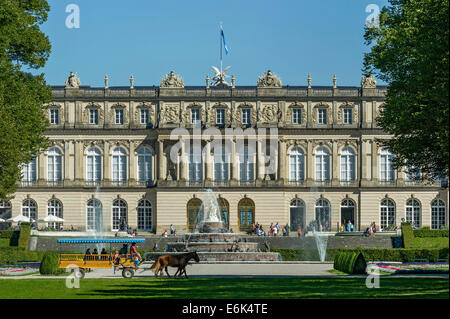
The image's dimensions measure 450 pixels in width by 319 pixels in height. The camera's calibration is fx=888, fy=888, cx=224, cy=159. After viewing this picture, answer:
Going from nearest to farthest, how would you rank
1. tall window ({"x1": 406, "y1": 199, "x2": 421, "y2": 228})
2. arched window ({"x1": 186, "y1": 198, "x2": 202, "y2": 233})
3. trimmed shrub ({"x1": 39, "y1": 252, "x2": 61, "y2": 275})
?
trimmed shrub ({"x1": 39, "y1": 252, "x2": 61, "y2": 275}) < arched window ({"x1": 186, "y1": 198, "x2": 202, "y2": 233}) < tall window ({"x1": 406, "y1": 199, "x2": 421, "y2": 228})

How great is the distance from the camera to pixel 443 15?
28.3 m

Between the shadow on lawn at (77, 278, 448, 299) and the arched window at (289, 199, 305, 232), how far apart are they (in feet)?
149

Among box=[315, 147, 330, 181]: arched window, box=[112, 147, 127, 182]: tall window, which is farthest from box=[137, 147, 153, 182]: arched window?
box=[315, 147, 330, 181]: arched window

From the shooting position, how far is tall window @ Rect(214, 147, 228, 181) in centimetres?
7700

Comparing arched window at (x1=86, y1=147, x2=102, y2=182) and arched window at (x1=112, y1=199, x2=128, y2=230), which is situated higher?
arched window at (x1=86, y1=147, x2=102, y2=182)

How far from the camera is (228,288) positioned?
2697cm

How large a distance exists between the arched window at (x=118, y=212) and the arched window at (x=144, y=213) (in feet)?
4.01

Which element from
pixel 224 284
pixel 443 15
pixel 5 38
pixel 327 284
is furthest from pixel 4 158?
pixel 443 15

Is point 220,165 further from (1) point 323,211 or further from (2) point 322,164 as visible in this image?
(1) point 323,211

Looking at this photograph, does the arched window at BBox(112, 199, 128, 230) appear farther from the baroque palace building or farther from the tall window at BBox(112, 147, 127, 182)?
the tall window at BBox(112, 147, 127, 182)

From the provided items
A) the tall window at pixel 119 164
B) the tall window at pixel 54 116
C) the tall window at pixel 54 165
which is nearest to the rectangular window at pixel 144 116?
the tall window at pixel 119 164

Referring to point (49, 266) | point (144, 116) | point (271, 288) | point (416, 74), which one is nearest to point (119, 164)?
point (144, 116)

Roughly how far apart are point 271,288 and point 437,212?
52811mm
